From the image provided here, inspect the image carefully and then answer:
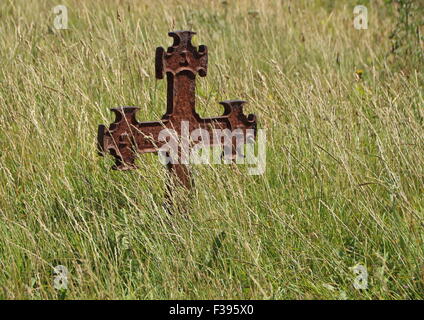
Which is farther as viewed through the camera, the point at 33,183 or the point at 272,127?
the point at 272,127

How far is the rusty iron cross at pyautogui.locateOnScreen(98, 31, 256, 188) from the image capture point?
3.48 metres

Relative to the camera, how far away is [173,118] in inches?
145

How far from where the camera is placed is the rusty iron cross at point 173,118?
11.4 feet

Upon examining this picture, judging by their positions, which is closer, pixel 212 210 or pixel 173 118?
pixel 212 210

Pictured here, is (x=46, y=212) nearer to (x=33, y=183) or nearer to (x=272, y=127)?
(x=33, y=183)

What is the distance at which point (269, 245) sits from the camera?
333 cm

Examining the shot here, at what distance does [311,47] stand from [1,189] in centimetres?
332
